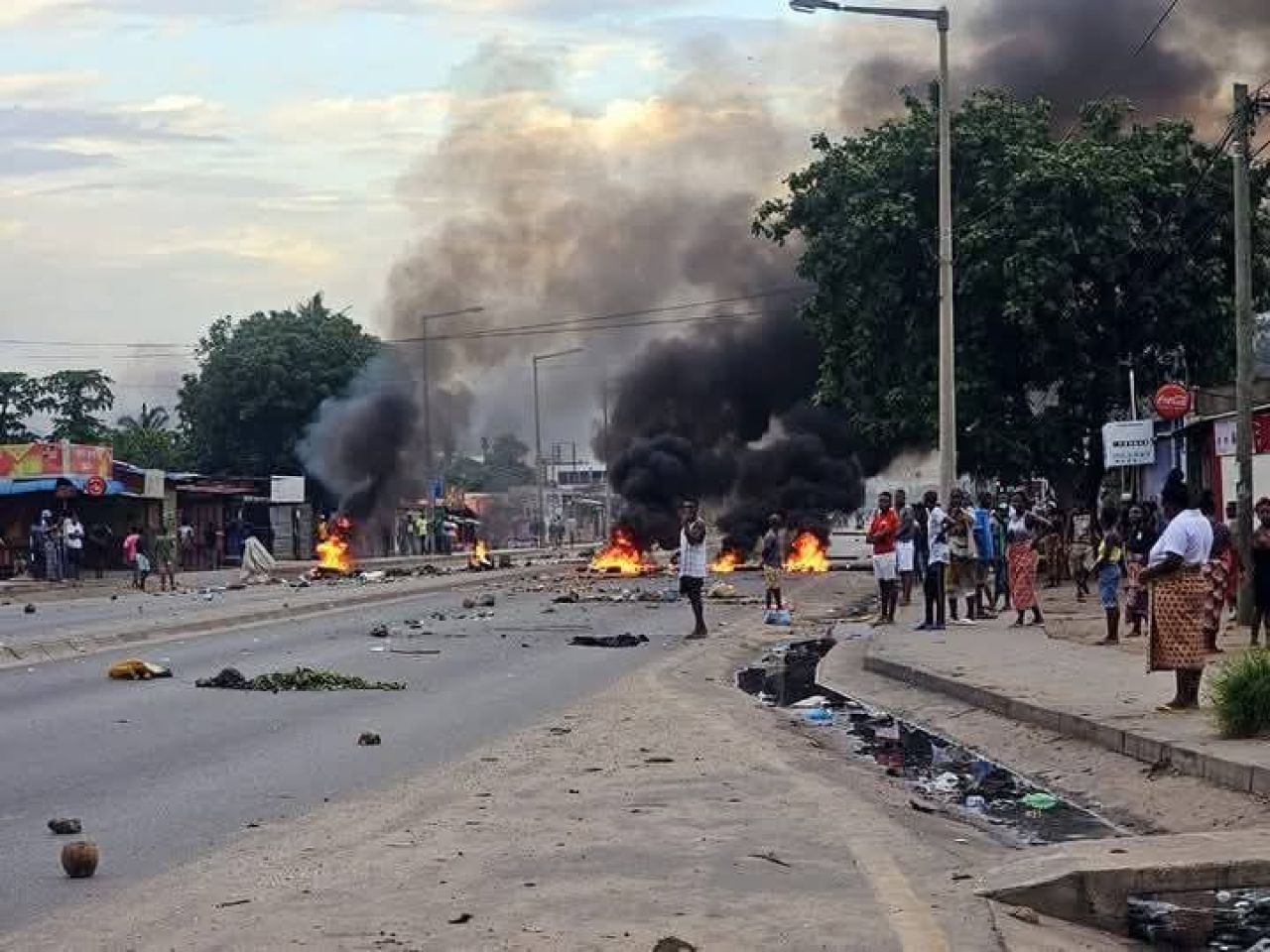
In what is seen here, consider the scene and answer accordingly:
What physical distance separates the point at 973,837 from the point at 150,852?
3967 mm

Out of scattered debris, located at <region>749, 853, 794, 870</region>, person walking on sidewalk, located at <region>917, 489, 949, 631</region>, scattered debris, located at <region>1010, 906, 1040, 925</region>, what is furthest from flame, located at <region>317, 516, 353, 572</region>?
scattered debris, located at <region>1010, 906, 1040, 925</region>

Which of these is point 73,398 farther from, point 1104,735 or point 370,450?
point 1104,735

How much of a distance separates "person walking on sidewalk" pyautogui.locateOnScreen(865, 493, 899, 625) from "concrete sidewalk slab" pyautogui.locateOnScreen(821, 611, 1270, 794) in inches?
51.1

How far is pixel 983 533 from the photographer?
23625 millimetres

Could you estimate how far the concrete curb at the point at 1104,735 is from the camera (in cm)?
962

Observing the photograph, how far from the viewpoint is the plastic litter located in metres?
10.4

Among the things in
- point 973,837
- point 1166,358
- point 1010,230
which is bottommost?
point 973,837

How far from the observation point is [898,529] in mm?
24547

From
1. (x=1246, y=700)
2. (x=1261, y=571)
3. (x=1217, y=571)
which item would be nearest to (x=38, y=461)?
(x=1217, y=571)

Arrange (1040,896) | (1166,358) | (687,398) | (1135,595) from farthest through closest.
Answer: (687,398), (1166,358), (1135,595), (1040,896)

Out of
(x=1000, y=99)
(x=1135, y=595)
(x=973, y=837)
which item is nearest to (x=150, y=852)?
(x=973, y=837)

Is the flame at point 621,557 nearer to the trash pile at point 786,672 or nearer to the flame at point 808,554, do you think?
the flame at point 808,554

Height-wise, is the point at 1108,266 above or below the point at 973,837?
above

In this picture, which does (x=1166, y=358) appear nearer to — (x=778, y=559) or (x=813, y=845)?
(x=778, y=559)
